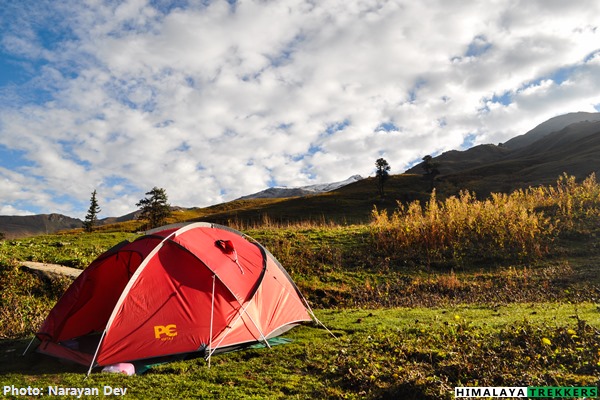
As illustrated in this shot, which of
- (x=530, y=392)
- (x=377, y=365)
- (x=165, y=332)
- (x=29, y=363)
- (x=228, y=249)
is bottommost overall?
(x=530, y=392)

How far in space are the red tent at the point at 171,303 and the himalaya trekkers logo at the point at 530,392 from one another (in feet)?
15.6

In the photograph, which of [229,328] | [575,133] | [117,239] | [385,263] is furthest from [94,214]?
[575,133]

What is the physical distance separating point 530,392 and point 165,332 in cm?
682

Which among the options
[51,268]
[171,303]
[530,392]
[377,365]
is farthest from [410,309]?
[51,268]

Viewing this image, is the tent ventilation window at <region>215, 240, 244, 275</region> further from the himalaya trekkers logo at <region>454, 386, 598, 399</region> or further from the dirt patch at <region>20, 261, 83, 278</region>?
the dirt patch at <region>20, 261, 83, 278</region>

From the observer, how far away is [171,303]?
8.39m

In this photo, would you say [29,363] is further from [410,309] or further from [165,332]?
[410,309]

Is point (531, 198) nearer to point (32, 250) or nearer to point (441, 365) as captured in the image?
point (441, 365)

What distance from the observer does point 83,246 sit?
19.4 meters

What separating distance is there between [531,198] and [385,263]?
11.7 metres

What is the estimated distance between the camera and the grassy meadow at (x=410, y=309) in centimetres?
643

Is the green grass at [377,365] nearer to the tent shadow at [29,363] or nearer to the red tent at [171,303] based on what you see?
the tent shadow at [29,363]

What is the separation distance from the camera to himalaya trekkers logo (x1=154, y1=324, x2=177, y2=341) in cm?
805

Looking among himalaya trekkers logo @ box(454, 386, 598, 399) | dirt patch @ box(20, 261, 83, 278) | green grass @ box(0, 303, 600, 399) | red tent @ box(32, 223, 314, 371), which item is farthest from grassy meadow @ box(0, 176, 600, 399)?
red tent @ box(32, 223, 314, 371)
